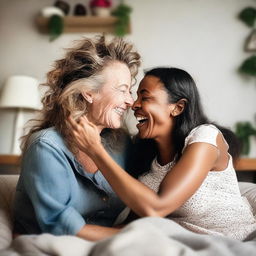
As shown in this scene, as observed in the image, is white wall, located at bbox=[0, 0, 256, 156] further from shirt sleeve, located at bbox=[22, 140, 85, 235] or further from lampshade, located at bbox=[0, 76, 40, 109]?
shirt sleeve, located at bbox=[22, 140, 85, 235]

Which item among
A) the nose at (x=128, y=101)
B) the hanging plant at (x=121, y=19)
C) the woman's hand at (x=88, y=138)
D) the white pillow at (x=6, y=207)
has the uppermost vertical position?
the hanging plant at (x=121, y=19)

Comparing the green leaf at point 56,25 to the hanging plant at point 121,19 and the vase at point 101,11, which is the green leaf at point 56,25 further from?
the hanging plant at point 121,19

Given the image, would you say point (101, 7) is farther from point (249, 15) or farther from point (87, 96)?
point (87, 96)

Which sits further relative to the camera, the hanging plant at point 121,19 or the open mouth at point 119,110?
the hanging plant at point 121,19

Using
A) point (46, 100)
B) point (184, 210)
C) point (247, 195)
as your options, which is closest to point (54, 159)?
point (46, 100)

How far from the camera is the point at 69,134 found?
1.25 meters

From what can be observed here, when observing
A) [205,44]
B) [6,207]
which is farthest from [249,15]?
[6,207]

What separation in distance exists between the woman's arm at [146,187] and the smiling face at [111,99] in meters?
0.24

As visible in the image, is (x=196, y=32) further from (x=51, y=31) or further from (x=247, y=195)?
(x=247, y=195)

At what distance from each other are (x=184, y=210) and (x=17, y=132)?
6.19 ft

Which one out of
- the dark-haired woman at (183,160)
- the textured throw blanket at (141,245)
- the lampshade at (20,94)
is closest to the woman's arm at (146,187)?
the dark-haired woman at (183,160)

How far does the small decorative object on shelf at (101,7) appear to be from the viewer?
282 cm

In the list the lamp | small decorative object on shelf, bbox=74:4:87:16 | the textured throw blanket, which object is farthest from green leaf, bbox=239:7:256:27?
the textured throw blanket

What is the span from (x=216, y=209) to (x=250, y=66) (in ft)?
6.06
